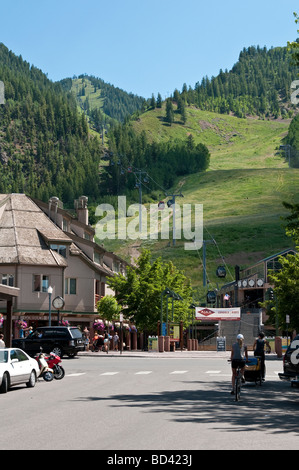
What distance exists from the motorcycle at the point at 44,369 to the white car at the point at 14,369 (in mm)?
1926

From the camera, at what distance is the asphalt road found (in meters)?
12.5

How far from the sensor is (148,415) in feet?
54.6

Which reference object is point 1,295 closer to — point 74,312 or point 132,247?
point 74,312

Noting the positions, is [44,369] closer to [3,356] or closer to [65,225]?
[3,356]

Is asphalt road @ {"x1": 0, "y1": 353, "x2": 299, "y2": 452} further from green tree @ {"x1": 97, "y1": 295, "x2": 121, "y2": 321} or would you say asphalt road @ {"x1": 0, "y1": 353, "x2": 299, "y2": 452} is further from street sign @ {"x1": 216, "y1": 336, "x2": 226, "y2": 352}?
green tree @ {"x1": 97, "y1": 295, "x2": 121, "y2": 321}

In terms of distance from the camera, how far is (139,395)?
22.1 meters

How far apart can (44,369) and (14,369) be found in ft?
14.3

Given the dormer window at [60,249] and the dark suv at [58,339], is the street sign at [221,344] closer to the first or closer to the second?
the dormer window at [60,249]

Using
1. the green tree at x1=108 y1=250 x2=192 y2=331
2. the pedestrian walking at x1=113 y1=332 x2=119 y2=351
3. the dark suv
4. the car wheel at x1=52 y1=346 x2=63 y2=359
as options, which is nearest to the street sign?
the green tree at x1=108 y1=250 x2=192 y2=331

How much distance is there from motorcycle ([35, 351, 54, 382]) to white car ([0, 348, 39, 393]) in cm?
193

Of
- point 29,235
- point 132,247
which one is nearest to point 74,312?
point 29,235

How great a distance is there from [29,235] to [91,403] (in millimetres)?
49600
